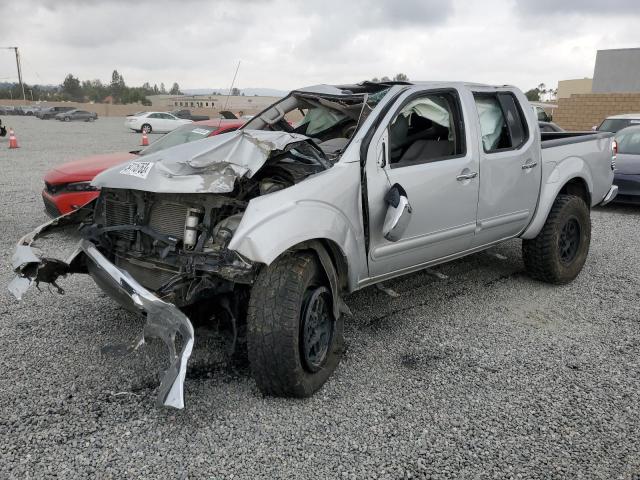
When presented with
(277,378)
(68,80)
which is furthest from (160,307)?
(68,80)

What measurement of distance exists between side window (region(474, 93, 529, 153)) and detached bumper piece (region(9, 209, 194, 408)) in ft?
9.52

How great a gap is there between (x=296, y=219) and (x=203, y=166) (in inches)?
25.7

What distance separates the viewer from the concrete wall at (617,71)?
1283 inches

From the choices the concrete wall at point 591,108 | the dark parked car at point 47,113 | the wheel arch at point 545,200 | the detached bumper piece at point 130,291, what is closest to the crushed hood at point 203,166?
the detached bumper piece at point 130,291

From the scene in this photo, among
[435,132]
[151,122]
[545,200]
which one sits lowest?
[151,122]

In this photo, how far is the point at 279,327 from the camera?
296 centimetres

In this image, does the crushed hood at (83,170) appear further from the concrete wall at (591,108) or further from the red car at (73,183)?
the concrete wall at (591,108)

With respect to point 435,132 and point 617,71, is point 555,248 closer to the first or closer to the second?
point 435,132

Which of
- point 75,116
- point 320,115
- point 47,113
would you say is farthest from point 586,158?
point 47,113

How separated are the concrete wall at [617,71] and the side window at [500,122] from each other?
108 ft

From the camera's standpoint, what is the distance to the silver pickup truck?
2.99 meters

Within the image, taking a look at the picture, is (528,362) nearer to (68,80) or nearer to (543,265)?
(543,265)

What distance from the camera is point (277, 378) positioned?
9.97 feet

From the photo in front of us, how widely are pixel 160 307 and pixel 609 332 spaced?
3.40 metres
